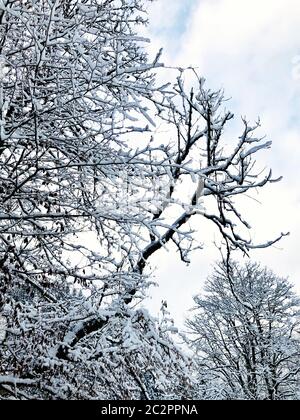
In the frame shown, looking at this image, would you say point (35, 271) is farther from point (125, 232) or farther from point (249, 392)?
point (249, 392)

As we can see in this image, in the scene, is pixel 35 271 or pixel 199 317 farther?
pixel 199 317

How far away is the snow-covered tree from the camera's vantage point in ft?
39.1

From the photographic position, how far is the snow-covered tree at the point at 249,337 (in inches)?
469

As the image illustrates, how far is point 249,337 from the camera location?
12656 mm

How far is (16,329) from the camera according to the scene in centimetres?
336

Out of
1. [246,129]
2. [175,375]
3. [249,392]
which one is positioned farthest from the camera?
[249,392]

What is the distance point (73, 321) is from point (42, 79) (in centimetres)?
218

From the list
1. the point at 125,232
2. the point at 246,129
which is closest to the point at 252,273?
the point at 246,129

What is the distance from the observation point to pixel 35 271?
3.89 meters

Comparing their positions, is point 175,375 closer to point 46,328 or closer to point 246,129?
point 46,328

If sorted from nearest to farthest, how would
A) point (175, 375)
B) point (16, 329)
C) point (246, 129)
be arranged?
point (16, 329) < point (175, 375) < point (246, 129)

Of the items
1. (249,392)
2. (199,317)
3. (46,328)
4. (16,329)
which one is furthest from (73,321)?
(199,317)

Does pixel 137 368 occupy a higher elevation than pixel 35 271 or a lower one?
lower
